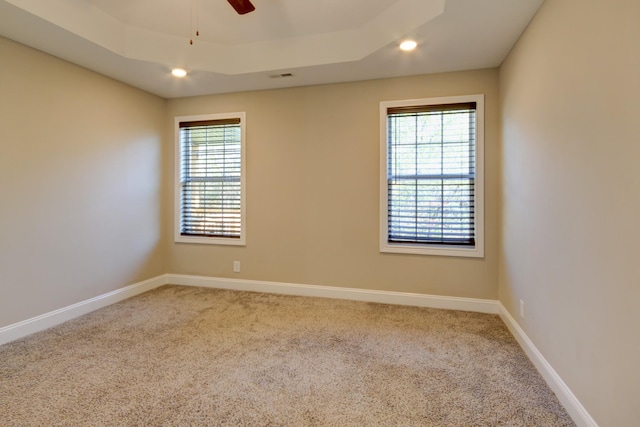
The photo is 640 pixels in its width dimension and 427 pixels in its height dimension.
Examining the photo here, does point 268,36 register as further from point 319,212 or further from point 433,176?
point 433,176

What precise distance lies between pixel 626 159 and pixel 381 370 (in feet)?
5.96

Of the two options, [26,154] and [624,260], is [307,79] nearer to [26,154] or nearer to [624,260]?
[26,154]

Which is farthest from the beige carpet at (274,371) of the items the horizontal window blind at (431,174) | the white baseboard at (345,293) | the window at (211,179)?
the window at (211,179)

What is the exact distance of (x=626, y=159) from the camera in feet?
4.29

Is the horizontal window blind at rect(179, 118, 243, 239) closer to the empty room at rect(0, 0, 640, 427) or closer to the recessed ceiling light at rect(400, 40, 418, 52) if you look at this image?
the empty room at rect(0, 0, 640, 427)

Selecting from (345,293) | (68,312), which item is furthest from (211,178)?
(345,293)

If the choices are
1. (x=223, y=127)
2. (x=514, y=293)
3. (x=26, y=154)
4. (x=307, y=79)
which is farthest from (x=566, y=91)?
(x=26, y=154)

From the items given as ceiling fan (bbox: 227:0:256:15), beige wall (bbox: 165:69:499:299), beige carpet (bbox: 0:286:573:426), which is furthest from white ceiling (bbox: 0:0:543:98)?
beige carpet (bbox: 0:286:573:426)

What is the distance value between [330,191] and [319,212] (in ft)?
0.93

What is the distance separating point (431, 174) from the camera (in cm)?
338

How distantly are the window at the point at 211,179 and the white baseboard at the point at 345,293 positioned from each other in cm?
53

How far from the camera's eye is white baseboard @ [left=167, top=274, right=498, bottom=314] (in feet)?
10.8

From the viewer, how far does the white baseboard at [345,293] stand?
10.8 ft

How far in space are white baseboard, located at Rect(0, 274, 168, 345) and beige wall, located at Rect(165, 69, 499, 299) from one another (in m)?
0.86
